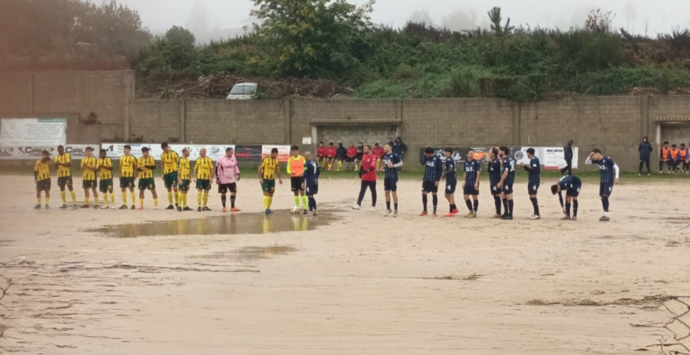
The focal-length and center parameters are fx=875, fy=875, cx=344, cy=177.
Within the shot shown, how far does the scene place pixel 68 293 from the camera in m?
12.4

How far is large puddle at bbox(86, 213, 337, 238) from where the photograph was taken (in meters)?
20.5

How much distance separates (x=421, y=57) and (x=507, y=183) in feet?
121

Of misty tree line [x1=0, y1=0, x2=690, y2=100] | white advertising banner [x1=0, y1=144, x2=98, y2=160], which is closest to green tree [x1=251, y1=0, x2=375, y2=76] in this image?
misty tree line [x1=0, y1=0, x2=690, y2=100]

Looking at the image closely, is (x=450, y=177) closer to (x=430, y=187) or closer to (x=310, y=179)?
(x=430, y=187)

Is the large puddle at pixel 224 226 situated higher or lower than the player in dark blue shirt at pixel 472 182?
lower

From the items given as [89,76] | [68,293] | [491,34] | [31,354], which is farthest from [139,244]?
[491,34]

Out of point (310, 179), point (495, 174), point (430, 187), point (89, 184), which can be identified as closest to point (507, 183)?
point (495, 174)

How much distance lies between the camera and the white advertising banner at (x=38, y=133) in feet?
156

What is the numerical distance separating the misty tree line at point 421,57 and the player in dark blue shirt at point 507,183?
21.8m

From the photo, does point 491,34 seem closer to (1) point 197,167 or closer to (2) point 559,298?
(1) point 197,167

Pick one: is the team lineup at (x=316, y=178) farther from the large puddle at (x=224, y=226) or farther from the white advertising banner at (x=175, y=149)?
the white advertising banner at (x=175, y=149)

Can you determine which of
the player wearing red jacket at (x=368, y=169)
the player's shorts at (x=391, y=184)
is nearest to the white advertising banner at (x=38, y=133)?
the player wearing red jacket at (x=368, y=169)

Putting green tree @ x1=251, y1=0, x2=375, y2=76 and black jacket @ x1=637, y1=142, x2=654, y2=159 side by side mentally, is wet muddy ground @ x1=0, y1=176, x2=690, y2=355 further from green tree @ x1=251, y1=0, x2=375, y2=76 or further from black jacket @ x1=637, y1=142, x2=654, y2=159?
green tree @ x1=251, y1=0, x2=375, y2=76

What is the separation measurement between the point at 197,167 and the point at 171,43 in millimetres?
34900
